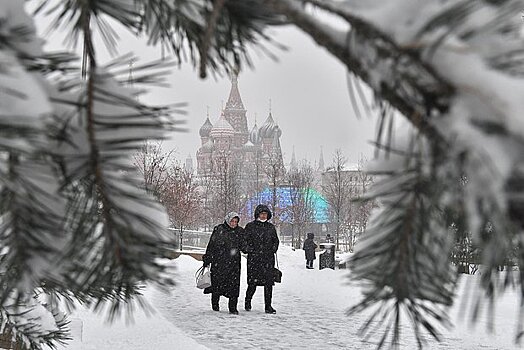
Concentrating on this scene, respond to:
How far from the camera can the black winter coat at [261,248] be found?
27.7 feet

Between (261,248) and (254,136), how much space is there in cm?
4311

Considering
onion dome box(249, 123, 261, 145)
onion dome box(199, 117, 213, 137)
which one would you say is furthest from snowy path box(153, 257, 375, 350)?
onion dome box(249, 123, 261, 145)

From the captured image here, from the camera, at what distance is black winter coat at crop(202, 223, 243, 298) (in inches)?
330

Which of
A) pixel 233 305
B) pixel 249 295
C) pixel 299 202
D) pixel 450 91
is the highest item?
pixel 299 202

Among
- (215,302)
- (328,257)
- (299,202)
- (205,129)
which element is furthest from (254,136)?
(215,302)

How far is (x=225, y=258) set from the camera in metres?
8.40

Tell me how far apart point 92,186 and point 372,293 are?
353 mm

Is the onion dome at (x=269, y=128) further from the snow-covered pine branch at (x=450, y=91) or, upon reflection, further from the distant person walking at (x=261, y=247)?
the snow-covered pine branch at (x=450, y=91)

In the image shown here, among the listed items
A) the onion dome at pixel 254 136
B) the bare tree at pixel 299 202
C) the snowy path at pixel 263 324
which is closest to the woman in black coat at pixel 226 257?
the snowy path at pixel 263 324

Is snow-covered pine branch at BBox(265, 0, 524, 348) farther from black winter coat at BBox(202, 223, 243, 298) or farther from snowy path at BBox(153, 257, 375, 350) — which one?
black winter coat at BBox(202, 223, 243, 298)

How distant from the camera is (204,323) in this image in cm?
816

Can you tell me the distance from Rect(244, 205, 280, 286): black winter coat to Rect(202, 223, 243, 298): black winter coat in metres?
0.17

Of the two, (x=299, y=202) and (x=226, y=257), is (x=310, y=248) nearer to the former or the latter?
(x=226, y=257)

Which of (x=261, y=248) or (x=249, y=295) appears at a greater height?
(x=261, y=248)
